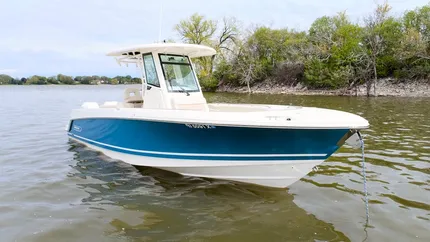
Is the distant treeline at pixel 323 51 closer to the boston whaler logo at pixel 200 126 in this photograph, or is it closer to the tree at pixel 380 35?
the tree at pixel 380 35

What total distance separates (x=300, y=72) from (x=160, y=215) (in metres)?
34.5

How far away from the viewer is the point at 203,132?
505 cm

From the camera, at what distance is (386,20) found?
29.9 meters

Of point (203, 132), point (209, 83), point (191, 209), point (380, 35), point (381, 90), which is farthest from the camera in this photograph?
point (209, 83)

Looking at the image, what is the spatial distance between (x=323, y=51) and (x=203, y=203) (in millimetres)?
31930

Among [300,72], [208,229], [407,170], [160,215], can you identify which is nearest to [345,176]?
[407,170]

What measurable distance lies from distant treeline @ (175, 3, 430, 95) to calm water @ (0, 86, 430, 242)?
24.5 m

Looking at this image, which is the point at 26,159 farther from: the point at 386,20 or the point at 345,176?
the point at 386,20

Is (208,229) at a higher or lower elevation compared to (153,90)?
lower

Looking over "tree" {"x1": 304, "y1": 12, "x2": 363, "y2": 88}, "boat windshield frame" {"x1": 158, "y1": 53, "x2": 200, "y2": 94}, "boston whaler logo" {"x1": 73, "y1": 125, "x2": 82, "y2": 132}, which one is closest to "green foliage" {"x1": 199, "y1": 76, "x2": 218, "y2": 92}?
"tree" {"x1": 304, "y1": 12, "x2": 363, "y2": 88}

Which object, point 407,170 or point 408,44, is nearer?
point 407,170

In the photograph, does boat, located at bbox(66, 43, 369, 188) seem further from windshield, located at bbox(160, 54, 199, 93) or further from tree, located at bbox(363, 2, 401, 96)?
tree, located at bbox(363, 2, 401, 96)

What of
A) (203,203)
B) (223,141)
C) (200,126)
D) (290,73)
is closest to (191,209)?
(203,203)

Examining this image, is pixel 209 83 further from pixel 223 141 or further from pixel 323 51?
pixel 223 141
